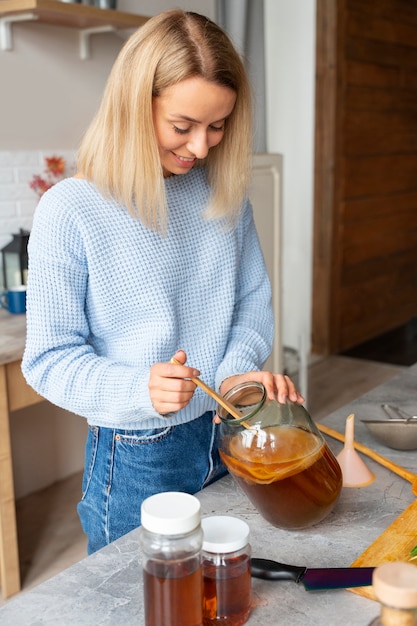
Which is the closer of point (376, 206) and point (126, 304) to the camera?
point (126, 304)

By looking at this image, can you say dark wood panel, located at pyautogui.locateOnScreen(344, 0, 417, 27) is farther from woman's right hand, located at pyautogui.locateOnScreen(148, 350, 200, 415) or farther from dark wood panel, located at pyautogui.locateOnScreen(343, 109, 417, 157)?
woman's right hand, located at pyautogui.locateOnScreen(148, 350, 200, 415)

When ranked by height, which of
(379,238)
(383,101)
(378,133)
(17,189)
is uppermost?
(383,101)

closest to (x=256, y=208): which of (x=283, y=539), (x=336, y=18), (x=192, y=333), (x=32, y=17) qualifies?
(x=32, y=17)

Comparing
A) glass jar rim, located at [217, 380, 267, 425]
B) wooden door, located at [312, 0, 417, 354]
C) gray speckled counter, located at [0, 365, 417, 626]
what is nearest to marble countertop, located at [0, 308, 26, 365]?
gray speckled counter, located at [0, 365, 417, 626]

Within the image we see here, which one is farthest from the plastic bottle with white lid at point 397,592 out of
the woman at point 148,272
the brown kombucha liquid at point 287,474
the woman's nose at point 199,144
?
the woman's nose at point 199,144

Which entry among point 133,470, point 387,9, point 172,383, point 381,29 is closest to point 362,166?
point 381,29

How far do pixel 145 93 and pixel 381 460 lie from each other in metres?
0.70

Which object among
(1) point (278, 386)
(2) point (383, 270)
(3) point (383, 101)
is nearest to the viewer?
(1) point (278, 386)

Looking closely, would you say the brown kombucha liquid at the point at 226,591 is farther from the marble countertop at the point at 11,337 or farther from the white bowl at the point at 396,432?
the marble countertop at the point at 11,337

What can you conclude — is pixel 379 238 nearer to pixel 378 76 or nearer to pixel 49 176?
pixel 378 76

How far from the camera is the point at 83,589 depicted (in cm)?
86

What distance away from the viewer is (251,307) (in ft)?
4.59

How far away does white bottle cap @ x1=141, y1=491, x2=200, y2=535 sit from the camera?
69 centimetres

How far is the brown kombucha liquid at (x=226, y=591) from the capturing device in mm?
777
